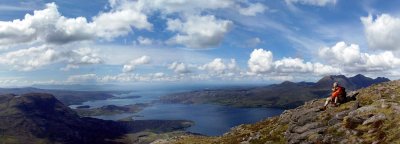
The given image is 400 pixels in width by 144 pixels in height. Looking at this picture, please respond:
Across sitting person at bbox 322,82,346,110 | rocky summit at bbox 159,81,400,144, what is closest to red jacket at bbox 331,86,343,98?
sitting person at bbox 322,82,346,110

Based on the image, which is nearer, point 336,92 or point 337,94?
point 337,94

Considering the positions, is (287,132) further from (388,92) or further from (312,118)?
(388,92)

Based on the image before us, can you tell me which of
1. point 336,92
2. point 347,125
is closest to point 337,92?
point 336,92

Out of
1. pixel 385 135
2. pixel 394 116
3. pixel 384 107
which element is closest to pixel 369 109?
pixel 384 107

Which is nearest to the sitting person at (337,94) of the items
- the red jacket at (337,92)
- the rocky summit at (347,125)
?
the red jacket at (337,92)

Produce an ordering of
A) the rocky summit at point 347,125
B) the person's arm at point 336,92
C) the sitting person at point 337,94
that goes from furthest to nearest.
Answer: the sitting person at point 337,94, the person's arm at point 336,92, the rocky summit at point 347,125

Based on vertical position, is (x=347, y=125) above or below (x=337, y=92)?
below

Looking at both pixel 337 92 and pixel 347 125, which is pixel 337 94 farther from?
pixel 347 125

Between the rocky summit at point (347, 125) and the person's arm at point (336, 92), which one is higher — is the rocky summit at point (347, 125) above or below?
below

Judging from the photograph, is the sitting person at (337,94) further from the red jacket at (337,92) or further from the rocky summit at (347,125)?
the rocky summit at (347,125)

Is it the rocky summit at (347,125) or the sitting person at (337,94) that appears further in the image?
the sitting person at (337,94)

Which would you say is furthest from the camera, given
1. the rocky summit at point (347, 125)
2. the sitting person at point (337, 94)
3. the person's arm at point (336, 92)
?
the sitting person at point (337, 94)
